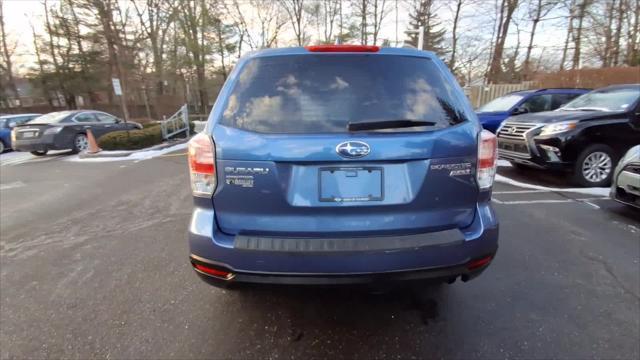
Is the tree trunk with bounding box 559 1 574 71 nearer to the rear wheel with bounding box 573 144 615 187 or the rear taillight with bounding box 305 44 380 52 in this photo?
the rear wheel with bounding box 573 144 615 187

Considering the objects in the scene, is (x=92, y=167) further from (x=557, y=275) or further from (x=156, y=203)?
(x=557, y=275)

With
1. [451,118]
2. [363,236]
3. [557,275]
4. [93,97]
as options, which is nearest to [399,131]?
[451,118]

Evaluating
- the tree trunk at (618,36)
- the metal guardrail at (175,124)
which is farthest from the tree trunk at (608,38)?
the metal guardrail at (175,124)

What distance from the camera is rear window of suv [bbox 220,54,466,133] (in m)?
1.80

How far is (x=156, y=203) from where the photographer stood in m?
5.27

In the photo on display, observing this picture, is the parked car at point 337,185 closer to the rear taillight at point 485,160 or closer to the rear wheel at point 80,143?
the rear taillight at point 485,160

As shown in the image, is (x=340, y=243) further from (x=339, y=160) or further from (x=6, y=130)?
(x=6, y=130)

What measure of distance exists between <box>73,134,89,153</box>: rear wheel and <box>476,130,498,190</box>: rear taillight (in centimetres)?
1315

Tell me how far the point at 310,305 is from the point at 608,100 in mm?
6963

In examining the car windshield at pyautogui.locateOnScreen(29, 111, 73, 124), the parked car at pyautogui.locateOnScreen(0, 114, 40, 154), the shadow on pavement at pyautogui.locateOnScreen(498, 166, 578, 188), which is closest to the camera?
the shadow on pavement at pyautogui.locateOnScreen(498, 166, 578, 188)

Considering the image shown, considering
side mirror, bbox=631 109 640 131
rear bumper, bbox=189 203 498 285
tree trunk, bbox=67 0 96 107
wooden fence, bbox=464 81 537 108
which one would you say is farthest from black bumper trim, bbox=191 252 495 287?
tree trunk, bbox=67 0 96 107

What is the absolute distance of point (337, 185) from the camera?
5.71 ft

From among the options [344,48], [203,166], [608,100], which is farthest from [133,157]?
[608,100]

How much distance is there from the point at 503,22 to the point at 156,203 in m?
24.2
